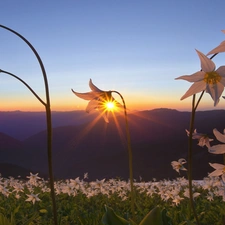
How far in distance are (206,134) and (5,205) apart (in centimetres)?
479

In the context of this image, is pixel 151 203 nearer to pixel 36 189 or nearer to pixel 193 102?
pixel 36 189

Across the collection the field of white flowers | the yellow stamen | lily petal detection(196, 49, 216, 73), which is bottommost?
the field of white flowers

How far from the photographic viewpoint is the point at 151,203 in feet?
22.8

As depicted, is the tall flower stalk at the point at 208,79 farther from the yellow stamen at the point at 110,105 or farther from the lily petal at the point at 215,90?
the yellow stamen at the point at 110,105


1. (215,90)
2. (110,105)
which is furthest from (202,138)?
(215,90)

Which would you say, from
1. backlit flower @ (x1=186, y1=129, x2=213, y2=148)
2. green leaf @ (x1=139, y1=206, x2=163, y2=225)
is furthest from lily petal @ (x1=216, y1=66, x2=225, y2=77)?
backlit flower @ (x1=186, y1=129, x2=213, y2=148)

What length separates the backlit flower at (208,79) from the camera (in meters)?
1.93

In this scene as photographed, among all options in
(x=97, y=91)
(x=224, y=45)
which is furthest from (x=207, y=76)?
(x=97, y=91)

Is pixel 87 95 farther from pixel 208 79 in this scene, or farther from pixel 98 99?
pixel 208 79

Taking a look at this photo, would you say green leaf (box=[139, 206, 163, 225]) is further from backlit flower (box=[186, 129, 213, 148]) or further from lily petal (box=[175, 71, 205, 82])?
lily petal (box=[175, 71, 205, 82])

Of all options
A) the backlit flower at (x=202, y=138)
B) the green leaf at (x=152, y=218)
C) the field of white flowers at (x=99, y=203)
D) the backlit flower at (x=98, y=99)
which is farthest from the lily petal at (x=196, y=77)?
the field of white flowers at (x=99, y=203)

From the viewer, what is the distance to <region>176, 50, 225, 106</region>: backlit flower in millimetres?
1935

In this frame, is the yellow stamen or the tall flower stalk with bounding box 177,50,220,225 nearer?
the tall flower stalk with bounding box 177,50,220,225

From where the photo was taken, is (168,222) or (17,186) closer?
(168,222)
